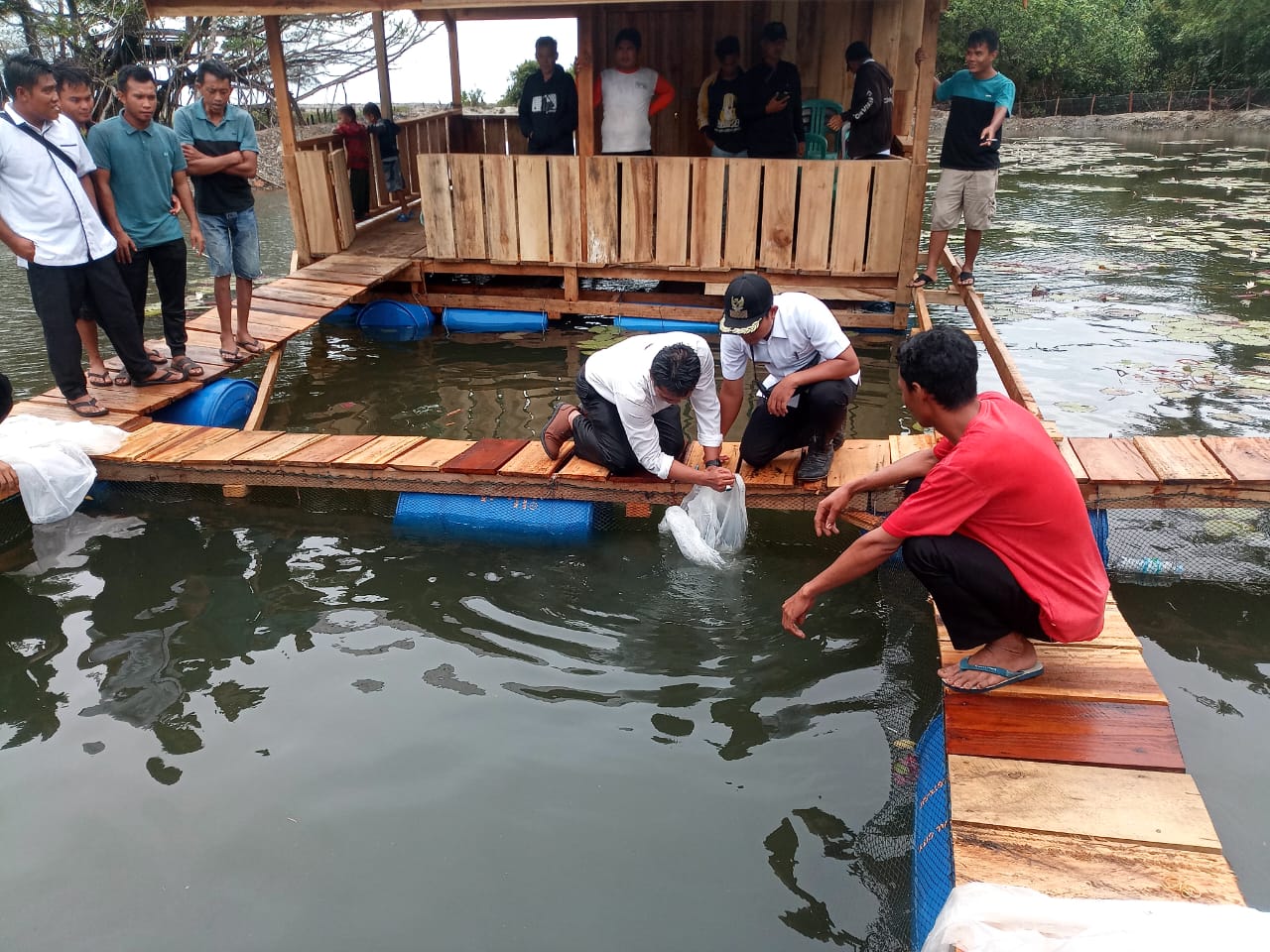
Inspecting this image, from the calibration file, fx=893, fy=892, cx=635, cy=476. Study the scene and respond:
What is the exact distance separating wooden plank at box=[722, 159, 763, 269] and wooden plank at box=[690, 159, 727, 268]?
0.06 m

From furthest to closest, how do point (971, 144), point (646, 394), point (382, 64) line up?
1. point (382, 64)
2. point (971, 144)
3. point (646, 394)

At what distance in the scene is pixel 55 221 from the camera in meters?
4.88

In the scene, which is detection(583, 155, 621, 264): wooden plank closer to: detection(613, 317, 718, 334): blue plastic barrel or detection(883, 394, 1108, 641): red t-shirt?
detection(613, 317, 718, 334): blue plastic barrel

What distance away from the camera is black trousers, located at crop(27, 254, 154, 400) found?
5.02 metres

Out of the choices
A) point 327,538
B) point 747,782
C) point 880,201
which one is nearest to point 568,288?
point 880,201

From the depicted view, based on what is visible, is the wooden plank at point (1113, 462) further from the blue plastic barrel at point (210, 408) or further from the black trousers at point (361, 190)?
the black trousers at point (361, 190)

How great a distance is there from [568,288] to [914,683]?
5.82m

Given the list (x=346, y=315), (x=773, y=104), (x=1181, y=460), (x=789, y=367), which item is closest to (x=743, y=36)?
(x=773, y=104)

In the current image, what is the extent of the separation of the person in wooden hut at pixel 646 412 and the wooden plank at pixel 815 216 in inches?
145

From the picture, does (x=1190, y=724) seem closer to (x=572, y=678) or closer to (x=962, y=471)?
(x=962, y=471)

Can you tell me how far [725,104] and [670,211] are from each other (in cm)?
125

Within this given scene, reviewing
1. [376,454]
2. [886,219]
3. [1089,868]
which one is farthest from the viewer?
[886,219]

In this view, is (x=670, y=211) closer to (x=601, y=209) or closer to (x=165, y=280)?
(x=601, y=209)

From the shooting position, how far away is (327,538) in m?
4.90
